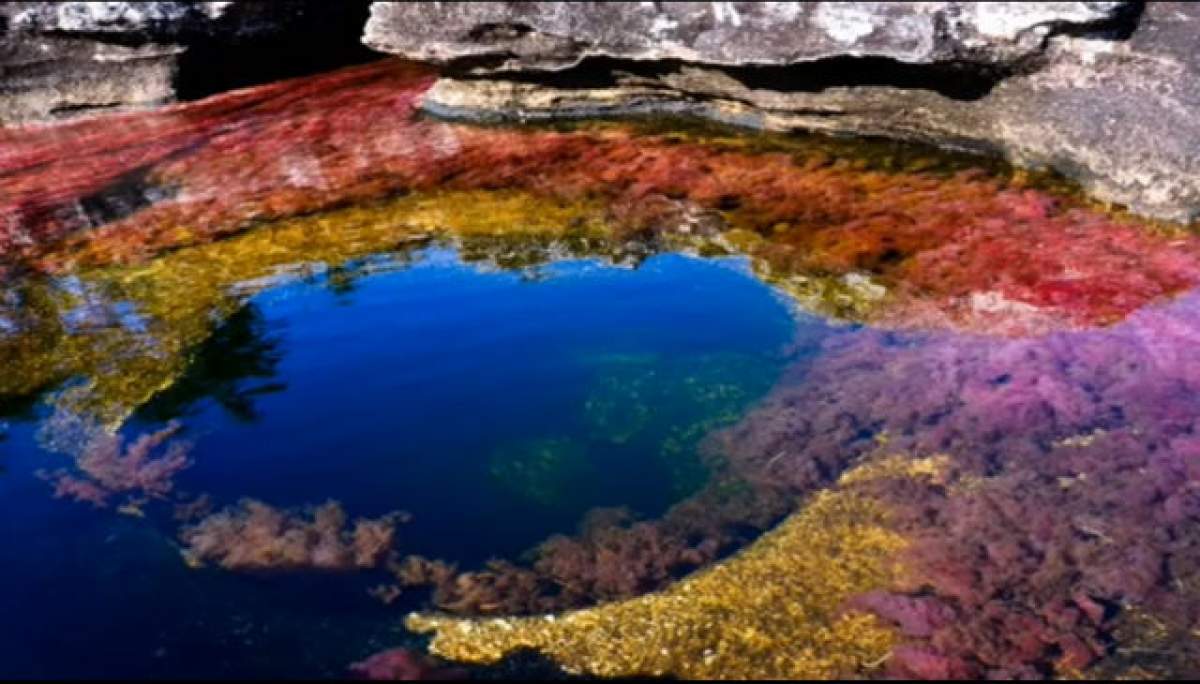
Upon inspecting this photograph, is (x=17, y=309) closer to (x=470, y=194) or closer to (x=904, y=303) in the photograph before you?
(x=470, y=194)

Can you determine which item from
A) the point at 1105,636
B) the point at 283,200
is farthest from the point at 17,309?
the point at 1105,636

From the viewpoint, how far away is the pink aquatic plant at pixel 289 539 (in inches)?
191

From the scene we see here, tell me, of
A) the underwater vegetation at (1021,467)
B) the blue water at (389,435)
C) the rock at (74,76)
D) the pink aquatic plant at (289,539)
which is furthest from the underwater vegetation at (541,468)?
the rock at (74,76)

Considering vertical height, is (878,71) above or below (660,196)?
above

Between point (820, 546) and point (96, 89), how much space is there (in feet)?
30.6

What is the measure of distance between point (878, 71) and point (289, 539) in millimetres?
5599

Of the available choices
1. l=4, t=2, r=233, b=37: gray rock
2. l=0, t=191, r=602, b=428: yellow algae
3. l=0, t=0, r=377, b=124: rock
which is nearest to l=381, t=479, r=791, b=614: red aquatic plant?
l=0, t=191, r=602, b=428: yellow algae

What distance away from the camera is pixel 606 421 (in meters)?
5.81

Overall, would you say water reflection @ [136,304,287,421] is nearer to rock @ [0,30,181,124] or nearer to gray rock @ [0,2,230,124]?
gray rock @ [0,2,230,124]

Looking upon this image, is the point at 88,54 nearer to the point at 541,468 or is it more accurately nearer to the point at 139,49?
the point at 139,49

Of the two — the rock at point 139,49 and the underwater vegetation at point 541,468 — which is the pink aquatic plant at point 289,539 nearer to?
the underwater vegetation at point 541,468

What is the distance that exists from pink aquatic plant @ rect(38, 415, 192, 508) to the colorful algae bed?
21 millimetres

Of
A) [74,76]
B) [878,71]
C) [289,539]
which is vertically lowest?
[289,539]

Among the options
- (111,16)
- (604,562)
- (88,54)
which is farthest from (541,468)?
(88,54)
